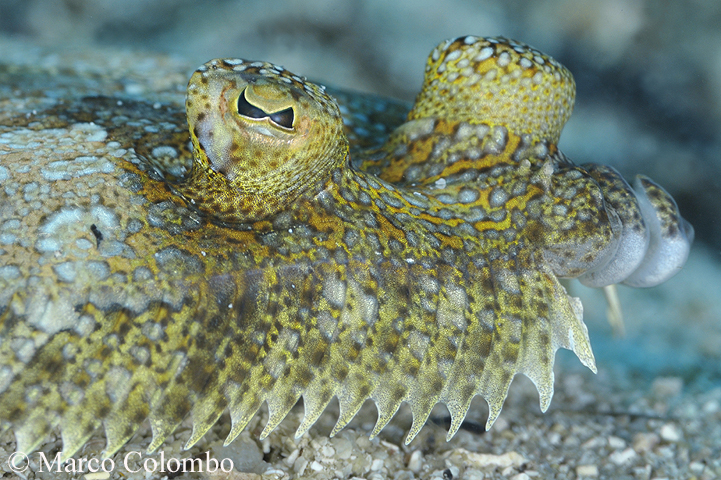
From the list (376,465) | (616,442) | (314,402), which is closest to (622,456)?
(616,442)

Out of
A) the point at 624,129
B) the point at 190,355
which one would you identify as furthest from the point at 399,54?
the point at 190,355

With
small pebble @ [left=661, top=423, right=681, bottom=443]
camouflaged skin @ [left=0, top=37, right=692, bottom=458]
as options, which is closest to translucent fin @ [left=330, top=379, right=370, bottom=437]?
camouflaged skin @ [left=0, top=37, right=692, bottom=458]

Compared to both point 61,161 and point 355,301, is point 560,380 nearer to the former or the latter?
point 355,301

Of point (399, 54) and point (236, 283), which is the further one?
point (399, 54)

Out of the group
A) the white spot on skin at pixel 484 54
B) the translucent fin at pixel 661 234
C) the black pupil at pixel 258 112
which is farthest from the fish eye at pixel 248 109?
the translucent fin at pixel 661 234

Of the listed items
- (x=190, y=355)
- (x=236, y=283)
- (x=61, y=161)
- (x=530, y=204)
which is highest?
(x=530, y=204)

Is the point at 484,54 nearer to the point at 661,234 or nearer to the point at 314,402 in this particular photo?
the point at 661,234
